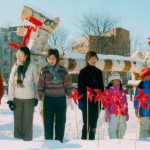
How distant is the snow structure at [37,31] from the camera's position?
6.23m

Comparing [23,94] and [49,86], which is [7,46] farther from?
[49,86]

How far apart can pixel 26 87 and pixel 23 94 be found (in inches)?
4.2

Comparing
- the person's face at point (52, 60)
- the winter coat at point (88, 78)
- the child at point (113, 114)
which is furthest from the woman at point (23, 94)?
the child at point (113, 114)

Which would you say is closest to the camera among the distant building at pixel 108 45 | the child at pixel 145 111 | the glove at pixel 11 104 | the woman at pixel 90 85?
the glove at pixel 11 104

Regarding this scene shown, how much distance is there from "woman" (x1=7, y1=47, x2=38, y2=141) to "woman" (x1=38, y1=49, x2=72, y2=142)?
0.82 feet

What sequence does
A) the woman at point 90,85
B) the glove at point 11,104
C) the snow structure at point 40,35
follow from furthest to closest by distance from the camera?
the snow structure at point 40,35 → the woman at point 90,85 → the glove at point 11,104

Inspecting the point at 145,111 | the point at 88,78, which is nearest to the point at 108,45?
the point at 145,111

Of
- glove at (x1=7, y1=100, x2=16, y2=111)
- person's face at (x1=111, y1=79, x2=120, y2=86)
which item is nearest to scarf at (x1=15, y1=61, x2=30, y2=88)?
glove at (x1=7, y1=100, x2=16, y2=111)

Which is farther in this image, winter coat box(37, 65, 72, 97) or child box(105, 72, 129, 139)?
child box(105, 72, 129, 139)

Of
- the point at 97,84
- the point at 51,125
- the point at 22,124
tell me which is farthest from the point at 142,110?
the point at 22,124

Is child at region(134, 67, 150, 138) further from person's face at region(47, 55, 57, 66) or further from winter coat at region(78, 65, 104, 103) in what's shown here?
person's face at region(47, 55, 57, 66)

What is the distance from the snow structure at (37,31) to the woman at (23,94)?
5.11 ft

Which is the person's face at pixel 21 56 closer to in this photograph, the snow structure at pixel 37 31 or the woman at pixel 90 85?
the woman at pixel 90 85

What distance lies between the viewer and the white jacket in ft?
15.0
